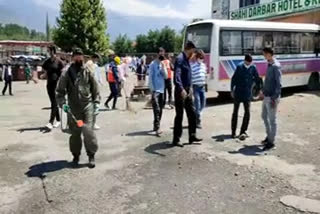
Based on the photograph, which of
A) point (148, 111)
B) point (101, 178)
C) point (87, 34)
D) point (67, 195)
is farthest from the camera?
point (87, 34)

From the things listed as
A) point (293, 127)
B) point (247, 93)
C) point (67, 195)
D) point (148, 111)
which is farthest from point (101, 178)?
point (148, 111)

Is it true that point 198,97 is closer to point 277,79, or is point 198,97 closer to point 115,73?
point 277,79

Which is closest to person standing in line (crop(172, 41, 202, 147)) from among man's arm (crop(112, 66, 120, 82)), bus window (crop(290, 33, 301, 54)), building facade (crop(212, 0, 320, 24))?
man's arm (crop(112, 66, 120, 82))

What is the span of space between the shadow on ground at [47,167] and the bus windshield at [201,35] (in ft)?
28.1

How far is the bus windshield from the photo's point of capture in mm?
14273

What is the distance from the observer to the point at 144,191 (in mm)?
5547

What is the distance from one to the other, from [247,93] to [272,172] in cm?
246

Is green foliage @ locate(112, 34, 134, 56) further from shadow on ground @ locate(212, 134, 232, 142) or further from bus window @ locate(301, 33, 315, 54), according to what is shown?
shadow on ground @ locate(212, 134, 232, 142)

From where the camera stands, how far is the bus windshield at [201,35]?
1427cm

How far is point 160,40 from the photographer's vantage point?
7944cm

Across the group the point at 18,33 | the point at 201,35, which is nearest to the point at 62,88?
the point at 201,35

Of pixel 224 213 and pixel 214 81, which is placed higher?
pixel 214 81

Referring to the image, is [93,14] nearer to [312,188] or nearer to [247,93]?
[247,93]

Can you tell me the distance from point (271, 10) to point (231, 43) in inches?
392
